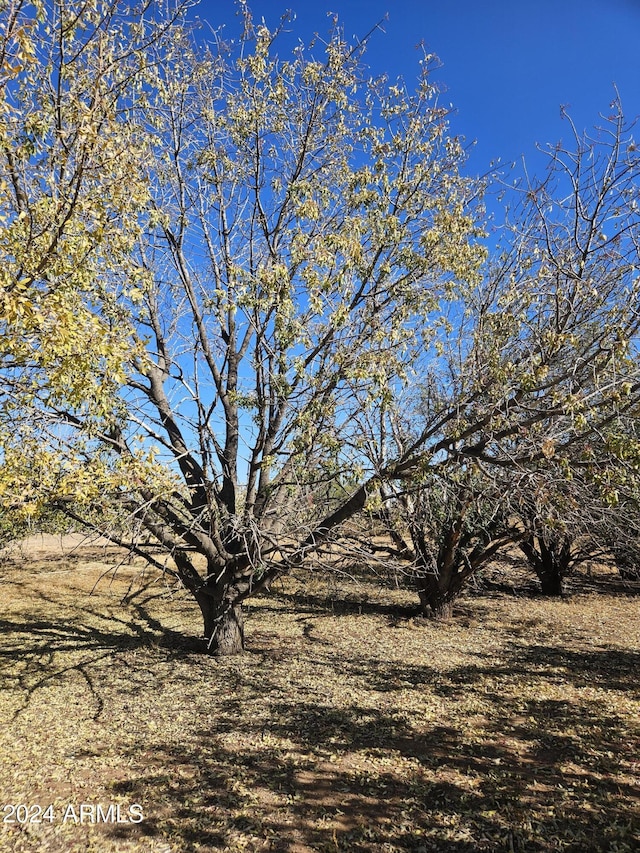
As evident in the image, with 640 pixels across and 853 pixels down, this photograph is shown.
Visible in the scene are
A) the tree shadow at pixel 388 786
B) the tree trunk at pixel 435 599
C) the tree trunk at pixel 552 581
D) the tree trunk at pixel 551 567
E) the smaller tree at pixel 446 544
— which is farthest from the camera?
the tree trunk at pixel 552 581

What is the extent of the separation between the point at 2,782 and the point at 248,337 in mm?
5523

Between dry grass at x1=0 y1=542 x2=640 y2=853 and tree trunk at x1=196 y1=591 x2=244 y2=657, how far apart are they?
0.30m

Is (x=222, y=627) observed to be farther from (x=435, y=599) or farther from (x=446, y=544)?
(x=435, y=599)

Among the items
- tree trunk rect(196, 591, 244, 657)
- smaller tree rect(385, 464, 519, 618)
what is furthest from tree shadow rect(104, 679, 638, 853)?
smaller tree rect(385, 464, 519, 618)

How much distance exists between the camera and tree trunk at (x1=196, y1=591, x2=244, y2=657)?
777 centimetres

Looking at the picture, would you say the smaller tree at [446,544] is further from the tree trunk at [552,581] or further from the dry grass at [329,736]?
the tree trunk at [552,581]

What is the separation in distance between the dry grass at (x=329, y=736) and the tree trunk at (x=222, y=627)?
0.30 meters

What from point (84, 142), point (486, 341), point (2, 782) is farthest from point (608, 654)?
point (84, 142)

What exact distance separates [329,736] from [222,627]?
10.3 feet

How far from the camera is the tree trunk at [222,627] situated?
7.77 metres

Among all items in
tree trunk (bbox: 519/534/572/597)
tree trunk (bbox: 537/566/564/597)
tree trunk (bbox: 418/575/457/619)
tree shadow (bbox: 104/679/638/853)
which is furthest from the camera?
tree trunk (bbox: 537/566/564/597)

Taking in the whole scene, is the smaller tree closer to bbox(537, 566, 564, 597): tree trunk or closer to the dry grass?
the dry grass

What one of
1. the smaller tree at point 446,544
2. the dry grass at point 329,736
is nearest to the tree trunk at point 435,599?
the smaller tree at point 446,544

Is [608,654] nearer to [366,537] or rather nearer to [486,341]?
[366,537]
